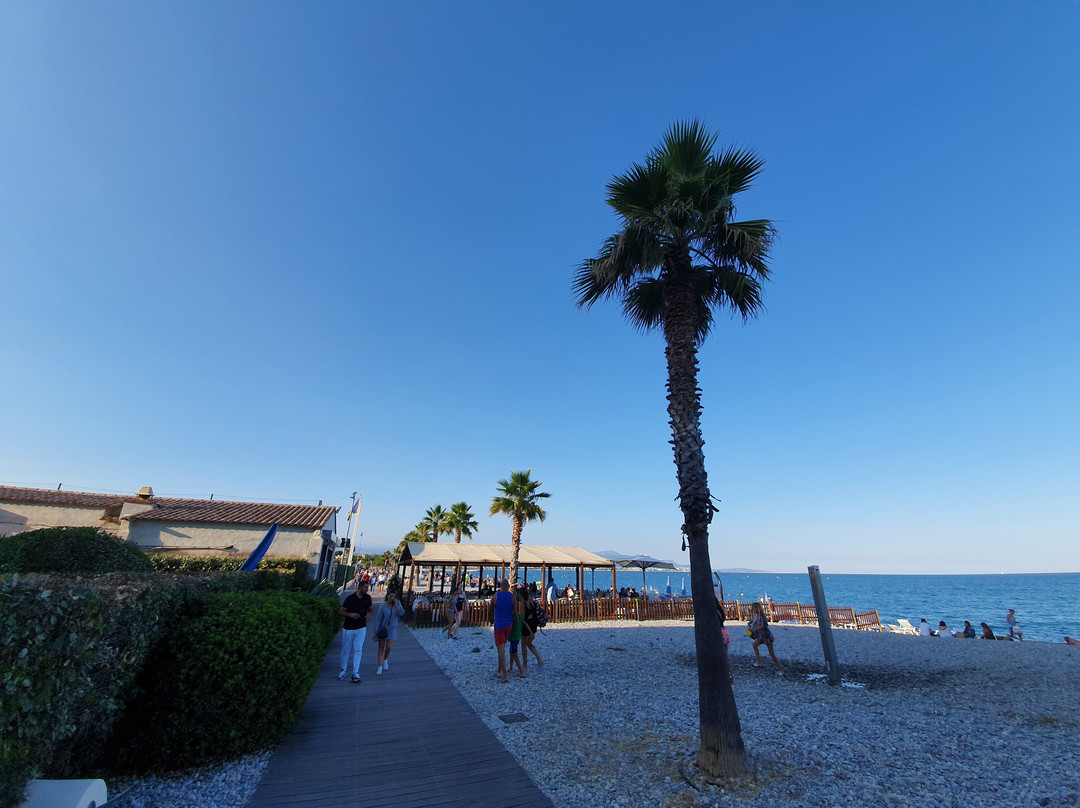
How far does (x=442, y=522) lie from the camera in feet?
142

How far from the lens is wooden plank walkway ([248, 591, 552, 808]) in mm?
4496

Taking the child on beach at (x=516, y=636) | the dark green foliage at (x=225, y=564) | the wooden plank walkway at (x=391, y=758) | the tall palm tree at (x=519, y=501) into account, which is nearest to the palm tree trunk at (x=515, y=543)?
the tall palm tree at (x=519, y=501)

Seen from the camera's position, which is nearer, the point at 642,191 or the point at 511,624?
the point at 642,191

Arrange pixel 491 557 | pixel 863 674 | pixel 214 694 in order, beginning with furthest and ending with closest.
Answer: pixel 491 557 < pixel 863 674 < pixel 214 694

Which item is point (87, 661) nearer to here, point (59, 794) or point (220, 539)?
point (59, 794)

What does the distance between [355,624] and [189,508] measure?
19597 mm

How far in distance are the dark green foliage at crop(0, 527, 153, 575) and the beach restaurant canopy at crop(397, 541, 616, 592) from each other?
12.4 meters

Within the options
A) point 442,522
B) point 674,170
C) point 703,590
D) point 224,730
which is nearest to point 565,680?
point 703,590

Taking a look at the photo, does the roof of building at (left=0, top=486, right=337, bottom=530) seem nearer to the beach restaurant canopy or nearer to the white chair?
the beach restaurant canopy

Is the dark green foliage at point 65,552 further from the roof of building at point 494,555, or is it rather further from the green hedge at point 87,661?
the roof of building at point 494,555

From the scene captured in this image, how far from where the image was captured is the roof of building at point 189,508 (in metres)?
20.7

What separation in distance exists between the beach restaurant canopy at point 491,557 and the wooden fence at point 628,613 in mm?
1821

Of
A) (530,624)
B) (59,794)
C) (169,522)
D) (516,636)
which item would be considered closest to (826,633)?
(530,624)

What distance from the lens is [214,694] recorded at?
4852 mm
